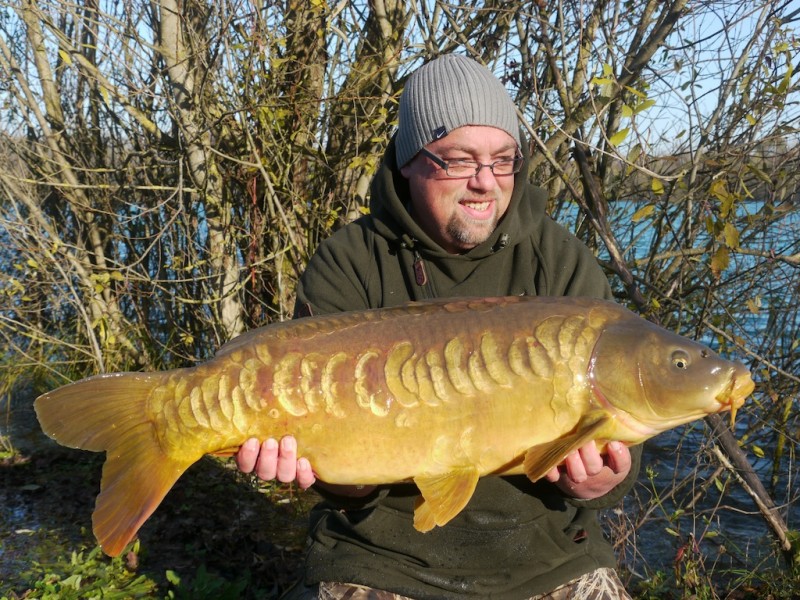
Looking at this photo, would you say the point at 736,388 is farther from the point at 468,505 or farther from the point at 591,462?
the point at 468,505

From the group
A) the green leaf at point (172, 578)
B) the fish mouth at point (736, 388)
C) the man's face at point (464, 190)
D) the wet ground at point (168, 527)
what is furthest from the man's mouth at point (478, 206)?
the green leaf at point (172, 578)

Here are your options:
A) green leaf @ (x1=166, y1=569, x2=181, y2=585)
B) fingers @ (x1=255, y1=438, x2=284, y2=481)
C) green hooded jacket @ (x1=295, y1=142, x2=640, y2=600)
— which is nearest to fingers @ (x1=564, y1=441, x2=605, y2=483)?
green hooded jacket @ (x1=295, y1=142, x2=640, y2=600)

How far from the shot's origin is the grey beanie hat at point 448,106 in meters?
2.27

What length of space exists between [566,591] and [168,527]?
6.51 ft

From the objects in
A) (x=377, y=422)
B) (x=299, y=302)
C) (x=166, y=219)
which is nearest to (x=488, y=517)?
(x=377, y=422)

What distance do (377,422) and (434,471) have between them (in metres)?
0.17

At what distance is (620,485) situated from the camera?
2.00m

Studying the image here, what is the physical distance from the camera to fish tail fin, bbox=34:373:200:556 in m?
1.78

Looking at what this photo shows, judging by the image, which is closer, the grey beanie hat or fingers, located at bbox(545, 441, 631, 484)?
fingers, located at bbox(545, 441, 631, 484)

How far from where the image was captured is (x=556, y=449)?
5.55 feet

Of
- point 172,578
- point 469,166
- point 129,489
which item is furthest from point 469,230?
point 172,578

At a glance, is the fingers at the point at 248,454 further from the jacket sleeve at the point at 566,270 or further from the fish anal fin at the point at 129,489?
the jacket sleeve at the point at 566,270

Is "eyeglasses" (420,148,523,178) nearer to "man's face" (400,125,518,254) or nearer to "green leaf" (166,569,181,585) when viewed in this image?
"man's face" (400,125,518,254)

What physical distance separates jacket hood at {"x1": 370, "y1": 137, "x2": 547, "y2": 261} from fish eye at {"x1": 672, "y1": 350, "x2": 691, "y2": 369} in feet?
1.97
